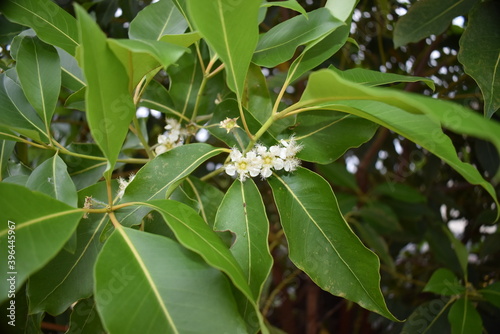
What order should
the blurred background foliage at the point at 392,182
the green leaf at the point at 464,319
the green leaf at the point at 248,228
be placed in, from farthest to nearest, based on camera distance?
the blurred background foliage at the point at 392,182
the green leaf at the point at 464,319
the green leaf at the point at 248,228

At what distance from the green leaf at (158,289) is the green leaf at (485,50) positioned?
504 mm

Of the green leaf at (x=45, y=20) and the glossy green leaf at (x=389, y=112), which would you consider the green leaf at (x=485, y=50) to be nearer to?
the glossy green leaf at (x=389, y=112)

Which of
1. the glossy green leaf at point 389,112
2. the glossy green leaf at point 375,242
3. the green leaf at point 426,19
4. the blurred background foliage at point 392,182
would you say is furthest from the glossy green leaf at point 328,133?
the glossy green leaf at point 375,242

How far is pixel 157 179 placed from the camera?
0.66 metres

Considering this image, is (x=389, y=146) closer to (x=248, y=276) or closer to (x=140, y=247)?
(x=248, y=276)

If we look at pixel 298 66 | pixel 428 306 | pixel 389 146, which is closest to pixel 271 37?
pixel 298 66

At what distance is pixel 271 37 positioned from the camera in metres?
0.75

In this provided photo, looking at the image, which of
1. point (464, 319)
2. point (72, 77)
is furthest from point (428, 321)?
point (72, 77)

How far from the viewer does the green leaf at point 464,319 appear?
35.3 inches

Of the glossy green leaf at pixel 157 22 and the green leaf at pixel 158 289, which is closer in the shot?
the green leaf at pixel 158 289

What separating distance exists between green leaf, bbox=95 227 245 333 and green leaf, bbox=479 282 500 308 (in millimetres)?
756

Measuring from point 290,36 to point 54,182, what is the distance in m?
0.45

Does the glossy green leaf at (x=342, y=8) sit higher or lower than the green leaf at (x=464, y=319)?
higher

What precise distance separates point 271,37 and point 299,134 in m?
0.18
